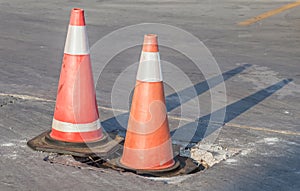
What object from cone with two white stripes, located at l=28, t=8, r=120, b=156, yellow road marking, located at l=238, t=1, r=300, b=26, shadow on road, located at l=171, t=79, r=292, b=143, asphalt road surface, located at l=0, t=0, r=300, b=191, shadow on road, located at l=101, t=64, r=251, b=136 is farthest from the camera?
yellow road marking, located at l=238, t=1, r=300, b=26

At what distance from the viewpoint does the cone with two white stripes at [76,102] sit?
246 inches

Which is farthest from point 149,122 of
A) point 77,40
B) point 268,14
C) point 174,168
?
point 268,14

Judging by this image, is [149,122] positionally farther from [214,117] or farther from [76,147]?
[214,117]

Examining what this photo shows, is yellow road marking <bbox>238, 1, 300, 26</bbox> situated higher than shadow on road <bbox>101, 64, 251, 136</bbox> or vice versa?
yellow road marking <bbox>238, 1, 300, 26</bbox>

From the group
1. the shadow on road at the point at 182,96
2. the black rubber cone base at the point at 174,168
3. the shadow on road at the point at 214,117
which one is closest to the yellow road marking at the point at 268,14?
the shadow on road at the point at 182,96

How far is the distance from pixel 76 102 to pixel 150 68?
0.78m

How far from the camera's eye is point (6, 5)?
1597cm

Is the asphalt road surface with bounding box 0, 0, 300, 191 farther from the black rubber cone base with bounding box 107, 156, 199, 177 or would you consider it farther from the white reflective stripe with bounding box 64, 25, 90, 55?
the white reflective stripe with bounding box 64, 25, 90, 55

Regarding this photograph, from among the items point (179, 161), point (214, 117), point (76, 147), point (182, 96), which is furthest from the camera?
point (182, 96)

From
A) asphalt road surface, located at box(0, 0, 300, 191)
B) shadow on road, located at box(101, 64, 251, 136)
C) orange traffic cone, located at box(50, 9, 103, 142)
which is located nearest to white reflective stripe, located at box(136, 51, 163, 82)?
orange traffic cone, located at box(50, 9, 103, 142)

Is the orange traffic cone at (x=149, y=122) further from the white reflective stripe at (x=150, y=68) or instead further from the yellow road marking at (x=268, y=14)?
the yellow road marking at (x=268, y=14)

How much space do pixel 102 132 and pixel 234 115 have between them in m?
1.65

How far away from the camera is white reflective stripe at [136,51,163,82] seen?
5.84m

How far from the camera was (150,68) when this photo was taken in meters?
5.86
